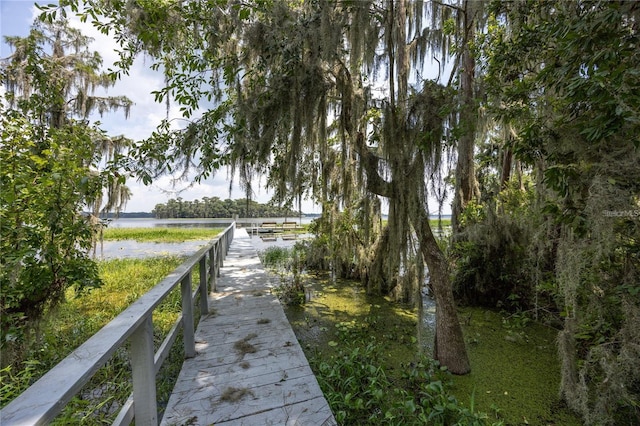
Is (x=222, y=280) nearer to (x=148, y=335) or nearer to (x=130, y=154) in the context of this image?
(x=130, y=154)

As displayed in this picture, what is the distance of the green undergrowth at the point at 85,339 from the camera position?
5.93ft

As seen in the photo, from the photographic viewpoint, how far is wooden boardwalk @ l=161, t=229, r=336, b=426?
1.63 m

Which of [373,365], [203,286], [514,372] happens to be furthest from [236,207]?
[514,372]

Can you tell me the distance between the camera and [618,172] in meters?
1.60

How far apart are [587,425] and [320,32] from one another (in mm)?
3584

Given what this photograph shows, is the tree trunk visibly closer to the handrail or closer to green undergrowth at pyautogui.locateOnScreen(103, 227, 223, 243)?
the handrail

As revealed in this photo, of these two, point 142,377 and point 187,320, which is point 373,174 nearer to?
point 187,320

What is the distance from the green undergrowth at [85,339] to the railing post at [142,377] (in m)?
0.36

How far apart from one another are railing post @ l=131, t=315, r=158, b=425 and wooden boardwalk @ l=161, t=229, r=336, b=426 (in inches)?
14.3

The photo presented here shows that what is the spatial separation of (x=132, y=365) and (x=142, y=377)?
0.25 feet

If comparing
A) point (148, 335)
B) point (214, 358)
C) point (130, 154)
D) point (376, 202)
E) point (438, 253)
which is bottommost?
point (214, 358)

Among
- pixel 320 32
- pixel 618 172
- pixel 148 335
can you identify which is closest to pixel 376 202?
pixel 320 32

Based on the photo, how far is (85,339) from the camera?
3172mm

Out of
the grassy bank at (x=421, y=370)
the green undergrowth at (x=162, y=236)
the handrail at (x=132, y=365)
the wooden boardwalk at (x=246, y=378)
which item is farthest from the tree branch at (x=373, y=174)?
the green undergrowth at (x=162, y=236)
